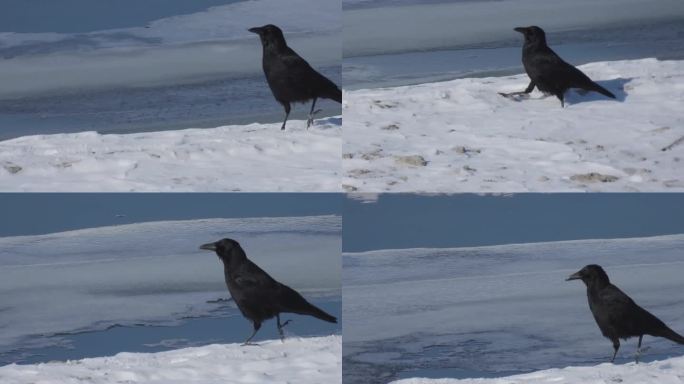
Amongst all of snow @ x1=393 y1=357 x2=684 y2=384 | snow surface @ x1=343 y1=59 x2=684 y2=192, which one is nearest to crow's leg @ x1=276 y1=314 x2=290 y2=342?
snow @ x1=393 y1=357 x2=684 y2=384

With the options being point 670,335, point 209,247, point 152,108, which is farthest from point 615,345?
point 152,108

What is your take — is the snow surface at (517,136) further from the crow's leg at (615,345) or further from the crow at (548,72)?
the crow's leg at (615,345)

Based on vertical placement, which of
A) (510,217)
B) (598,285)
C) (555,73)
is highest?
(555,73)

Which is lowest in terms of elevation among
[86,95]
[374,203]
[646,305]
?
[646,305]

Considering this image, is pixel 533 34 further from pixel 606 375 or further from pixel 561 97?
pixel 606 375

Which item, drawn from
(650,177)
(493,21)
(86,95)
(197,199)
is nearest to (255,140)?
(197,199)

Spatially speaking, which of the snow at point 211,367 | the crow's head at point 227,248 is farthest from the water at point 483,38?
the snow at point 211,367

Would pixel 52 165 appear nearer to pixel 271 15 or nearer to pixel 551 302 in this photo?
pixel 271 15
